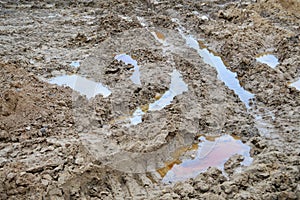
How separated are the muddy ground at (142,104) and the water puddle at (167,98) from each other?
0.14 m

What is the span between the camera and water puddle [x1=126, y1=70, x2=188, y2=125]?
246 inches

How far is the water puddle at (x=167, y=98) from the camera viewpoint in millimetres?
6258

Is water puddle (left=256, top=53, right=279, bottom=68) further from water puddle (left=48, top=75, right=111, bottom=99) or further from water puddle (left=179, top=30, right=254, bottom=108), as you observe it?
water puddle (left=48, top=75, right=111, bottom=99)

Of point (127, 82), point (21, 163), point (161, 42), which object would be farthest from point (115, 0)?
point (21, 163)

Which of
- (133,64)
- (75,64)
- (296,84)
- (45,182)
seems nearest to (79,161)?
(45,182)

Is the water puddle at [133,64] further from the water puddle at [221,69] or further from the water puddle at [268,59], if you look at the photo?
the water puddle at [268,59]

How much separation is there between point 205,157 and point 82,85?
3297mm

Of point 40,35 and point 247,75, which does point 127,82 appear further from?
point 40,35

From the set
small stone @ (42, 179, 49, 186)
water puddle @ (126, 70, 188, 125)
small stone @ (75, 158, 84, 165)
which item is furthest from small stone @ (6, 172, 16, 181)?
water puddle @ (126, 70, 188, 125)

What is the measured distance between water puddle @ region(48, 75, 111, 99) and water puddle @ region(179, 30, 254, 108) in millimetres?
2678

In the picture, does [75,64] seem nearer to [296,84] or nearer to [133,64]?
[133,64]

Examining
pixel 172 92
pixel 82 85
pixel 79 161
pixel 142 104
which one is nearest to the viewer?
pixel 79 161

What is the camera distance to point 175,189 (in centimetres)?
441

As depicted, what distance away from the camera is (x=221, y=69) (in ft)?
26.4
